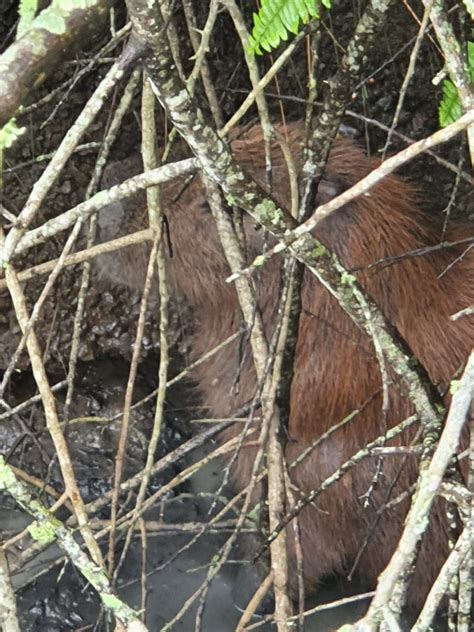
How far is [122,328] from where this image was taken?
435 cm

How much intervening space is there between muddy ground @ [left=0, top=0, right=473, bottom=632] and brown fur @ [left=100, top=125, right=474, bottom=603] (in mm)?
276

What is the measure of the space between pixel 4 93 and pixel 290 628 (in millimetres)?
1343

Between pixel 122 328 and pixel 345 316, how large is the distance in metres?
1.60

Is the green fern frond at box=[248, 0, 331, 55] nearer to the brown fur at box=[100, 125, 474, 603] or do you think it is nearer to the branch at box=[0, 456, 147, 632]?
the brown fur at box=[100, 125, 474, 603]

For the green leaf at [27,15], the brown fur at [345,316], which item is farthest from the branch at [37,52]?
the brown fur at [345,316]

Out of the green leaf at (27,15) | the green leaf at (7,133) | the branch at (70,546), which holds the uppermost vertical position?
the green leaf at (27,15)

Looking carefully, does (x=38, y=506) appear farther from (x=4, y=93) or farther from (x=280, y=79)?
(x=280, y=79)

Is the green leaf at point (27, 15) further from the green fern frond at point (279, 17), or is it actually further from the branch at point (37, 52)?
the green fern frond at point (279, 17)

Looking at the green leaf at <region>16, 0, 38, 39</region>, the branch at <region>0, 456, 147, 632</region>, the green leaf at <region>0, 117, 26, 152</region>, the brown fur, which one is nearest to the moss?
the branch at <region>0, 456, 147, 632</region>

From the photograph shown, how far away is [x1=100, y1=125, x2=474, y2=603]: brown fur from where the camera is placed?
2.99 metres

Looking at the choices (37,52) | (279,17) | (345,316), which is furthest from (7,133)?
(345,316)

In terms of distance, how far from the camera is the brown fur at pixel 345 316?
2992mm

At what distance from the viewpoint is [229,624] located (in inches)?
142

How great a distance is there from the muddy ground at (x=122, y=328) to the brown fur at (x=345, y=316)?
0.91 feet
